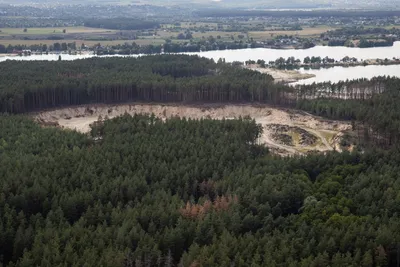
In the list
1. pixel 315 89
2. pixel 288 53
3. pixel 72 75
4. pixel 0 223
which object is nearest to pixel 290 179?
pixel 0 223

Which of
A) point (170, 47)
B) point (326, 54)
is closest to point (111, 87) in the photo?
point (170, 47)

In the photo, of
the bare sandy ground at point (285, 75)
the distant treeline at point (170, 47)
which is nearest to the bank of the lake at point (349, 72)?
the bare sandy ground at point (285, 75)

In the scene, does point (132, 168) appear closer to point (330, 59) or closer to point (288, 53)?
point (330, 59)

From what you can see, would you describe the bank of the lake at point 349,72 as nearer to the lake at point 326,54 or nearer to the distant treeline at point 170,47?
the lake at point 326,54

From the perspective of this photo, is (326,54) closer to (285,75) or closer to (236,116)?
(285,75)

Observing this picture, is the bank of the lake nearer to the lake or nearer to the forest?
the lake

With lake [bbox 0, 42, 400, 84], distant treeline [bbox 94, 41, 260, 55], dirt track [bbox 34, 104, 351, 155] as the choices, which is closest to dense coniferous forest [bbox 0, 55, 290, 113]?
dirt track [bbox 34, 104, 351, 155]
